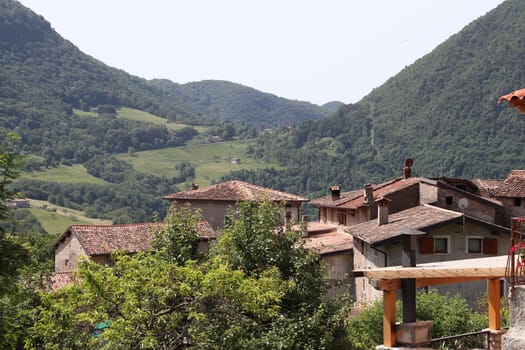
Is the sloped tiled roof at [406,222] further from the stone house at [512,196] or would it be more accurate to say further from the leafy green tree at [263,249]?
the leafy green tree at [263,249]

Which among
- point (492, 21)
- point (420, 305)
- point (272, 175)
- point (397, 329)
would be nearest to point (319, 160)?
point (272, 175)

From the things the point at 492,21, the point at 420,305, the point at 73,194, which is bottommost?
the point at 420,305

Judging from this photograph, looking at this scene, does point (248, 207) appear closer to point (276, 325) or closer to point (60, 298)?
point (276, 325)

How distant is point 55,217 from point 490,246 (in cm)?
11977

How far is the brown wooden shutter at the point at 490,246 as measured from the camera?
38.1 metres

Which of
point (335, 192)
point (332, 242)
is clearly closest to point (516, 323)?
point (332, 242)

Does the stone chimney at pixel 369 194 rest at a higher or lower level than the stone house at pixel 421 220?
higher

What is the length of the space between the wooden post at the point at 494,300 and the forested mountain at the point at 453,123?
131035 millimetres

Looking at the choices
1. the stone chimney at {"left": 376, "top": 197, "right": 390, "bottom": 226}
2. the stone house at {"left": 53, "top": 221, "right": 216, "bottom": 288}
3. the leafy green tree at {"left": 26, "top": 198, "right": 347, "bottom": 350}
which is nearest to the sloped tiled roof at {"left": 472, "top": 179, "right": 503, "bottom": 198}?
the stone chimney at {"left": 376, "top": 197, "right": 390, "bottom": 226}

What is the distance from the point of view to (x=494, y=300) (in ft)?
46.3

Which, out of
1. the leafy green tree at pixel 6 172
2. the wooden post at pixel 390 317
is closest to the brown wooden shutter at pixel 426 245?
the leafy green tree at pixel 6 172

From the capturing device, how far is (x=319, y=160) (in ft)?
642

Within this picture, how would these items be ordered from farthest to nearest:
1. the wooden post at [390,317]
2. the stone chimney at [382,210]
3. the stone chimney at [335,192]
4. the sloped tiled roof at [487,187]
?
the stone chimney at [335,192] < the sloped tiled roof at [487,187] < the stone chimney at [382,210] < the wooden post at [390,317]

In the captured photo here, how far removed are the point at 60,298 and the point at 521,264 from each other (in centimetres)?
1433
